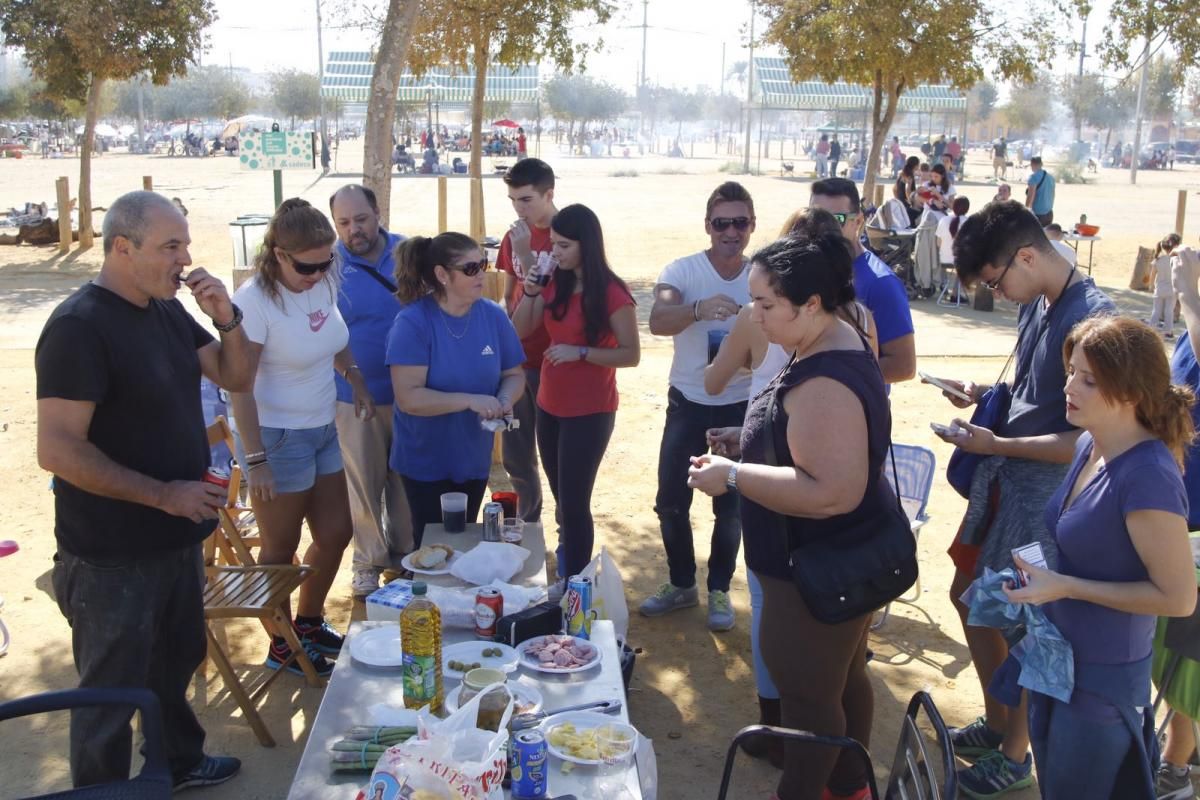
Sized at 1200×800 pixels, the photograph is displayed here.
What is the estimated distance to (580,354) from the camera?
4.51m

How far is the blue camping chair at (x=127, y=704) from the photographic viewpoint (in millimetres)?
2537

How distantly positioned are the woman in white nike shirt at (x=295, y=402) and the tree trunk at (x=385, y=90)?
396 centimetres

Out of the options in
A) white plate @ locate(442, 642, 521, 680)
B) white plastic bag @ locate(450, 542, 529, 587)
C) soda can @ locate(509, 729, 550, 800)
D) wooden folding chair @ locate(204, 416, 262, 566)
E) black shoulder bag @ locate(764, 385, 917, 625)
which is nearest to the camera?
soda can @ locate(509, 729, 550, 800)

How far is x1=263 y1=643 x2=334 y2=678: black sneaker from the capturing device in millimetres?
4453

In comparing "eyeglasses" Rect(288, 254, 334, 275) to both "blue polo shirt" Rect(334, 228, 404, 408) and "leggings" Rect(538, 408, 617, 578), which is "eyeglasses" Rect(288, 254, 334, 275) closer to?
"blue polo shirt" Rect(334, 228, 404, 408)

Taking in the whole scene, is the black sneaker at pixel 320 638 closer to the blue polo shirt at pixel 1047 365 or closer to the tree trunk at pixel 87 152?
the blue polo shirt at pixel 1047 365

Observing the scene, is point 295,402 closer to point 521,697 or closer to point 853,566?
point 521,697

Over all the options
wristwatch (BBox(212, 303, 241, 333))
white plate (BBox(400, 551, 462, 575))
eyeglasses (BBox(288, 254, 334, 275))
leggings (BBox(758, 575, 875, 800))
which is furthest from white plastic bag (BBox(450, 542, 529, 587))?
eyeglasses (BBox(288, 254, 334, 275))

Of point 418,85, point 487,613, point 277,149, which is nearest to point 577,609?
point 487,613

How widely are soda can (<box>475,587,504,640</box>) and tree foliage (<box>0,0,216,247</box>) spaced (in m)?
15.0

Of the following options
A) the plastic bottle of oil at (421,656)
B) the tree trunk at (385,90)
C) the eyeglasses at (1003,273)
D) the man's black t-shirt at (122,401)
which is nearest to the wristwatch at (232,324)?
the man's black t-shirt at (122,401)

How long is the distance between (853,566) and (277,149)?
8113mm

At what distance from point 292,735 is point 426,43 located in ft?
37.7

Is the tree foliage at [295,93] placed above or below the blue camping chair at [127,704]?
above
